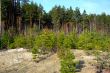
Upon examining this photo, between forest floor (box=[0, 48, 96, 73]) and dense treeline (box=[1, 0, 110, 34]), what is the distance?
12338 millimetres

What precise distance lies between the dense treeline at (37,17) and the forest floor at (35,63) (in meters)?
12.3

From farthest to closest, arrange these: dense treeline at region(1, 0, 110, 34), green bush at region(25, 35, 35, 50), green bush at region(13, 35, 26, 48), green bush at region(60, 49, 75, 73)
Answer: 1. dense treeline at region(1, 0, 110, 34)
2. green bush at region(13, 35, 26, 48)
3. green bush at region(25, 35, 35, 50)
4. green bush at region(60, 49, 75, 73)

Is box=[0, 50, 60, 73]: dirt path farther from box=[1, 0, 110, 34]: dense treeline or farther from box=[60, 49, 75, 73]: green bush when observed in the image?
box=[1, 0, 110, 34]: dense treeline

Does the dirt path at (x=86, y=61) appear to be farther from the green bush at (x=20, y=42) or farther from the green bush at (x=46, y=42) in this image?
the green bush at (x=20, y=42)

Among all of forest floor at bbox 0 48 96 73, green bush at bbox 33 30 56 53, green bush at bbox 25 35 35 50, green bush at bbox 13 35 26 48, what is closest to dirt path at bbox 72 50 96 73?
forest floor at bbox 0 48 96 73

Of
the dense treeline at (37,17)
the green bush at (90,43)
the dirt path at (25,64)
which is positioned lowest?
the dirt path at (25,64)

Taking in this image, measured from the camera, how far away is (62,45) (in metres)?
12.8

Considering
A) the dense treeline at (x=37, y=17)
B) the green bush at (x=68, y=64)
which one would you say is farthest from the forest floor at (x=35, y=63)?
the dense treeline at (x=37, y=17)

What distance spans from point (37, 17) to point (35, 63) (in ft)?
116

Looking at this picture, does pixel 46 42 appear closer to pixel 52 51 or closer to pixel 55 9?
pixel 52 51

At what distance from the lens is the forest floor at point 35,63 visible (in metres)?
11.0

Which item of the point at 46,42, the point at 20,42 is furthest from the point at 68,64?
the point at 20,42

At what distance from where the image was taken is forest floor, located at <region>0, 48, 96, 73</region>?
11.0 metres

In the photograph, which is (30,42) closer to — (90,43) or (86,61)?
(90,43)
